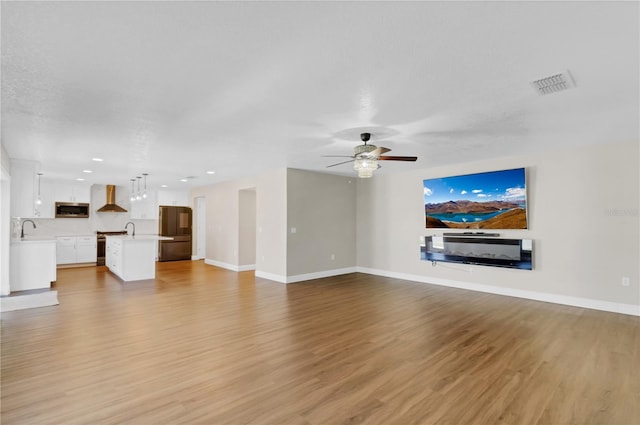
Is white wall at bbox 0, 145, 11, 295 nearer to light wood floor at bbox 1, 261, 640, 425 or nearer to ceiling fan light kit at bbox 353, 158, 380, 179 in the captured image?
light wood floor at bbox 1, 261, 640, 425

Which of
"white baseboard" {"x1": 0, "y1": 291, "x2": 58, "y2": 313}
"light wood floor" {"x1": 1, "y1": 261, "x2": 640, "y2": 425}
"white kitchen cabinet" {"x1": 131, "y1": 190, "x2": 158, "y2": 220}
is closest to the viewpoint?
"light wood floor" {"x1": 1, "y1": 261, "x2": 640, "y2": 425}

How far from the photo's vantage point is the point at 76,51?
2.20m

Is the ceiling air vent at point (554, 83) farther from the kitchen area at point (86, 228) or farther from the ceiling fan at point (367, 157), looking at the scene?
the kitchen area at point (86, 228)

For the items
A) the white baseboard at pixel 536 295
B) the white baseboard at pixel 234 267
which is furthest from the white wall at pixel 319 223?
the white baseboard at pixel 234 267

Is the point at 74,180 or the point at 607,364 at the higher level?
the point at 74,180

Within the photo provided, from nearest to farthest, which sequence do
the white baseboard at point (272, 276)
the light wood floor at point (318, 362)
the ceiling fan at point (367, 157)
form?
1. the light wood floor at point (318, 362)
2. the ceiling fan at point (367, 157)
3. the white baseboard at point (272, 276)

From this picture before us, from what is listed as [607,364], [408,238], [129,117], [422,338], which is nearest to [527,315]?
[607,364]

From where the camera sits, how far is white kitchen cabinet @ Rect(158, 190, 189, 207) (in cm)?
1088

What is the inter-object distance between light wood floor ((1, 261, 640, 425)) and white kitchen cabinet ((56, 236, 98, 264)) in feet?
15.6

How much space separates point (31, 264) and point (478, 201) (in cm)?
852

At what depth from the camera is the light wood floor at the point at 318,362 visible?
2.27 meters

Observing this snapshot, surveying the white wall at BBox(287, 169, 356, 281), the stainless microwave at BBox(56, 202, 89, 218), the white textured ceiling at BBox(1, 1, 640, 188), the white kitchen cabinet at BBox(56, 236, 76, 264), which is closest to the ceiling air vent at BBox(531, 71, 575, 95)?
the white textured ceiling at BBox(1, 1, 640, 188)

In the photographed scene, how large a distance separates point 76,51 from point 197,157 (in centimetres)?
351

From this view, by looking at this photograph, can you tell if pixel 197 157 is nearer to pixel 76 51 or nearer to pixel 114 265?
pixel 76 51
